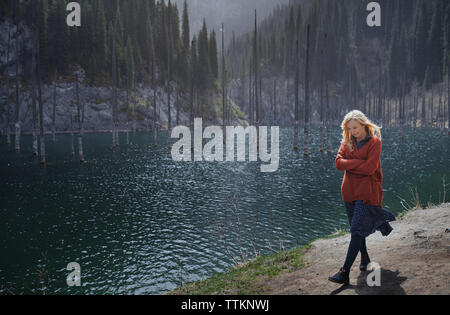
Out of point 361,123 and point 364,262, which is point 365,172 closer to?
point 361,123

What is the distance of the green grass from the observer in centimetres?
652

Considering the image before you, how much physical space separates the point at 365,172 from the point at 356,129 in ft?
2.72

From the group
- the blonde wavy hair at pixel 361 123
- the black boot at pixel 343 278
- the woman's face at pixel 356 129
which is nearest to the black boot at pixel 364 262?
the black boot at pixel 343 278

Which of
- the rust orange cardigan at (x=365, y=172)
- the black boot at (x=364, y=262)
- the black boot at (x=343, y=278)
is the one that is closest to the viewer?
the rust orange cardigan at (x=365, y=172)

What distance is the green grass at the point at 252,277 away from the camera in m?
6.52

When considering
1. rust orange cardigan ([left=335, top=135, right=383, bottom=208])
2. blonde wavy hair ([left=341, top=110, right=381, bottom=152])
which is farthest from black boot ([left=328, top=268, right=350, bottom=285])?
blonde wavy hair ([left=341, top=110, right=381, bottom=152])

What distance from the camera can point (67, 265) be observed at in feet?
33.8

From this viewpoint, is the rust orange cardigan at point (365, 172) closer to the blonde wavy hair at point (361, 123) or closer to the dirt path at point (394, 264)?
the blonde wavy hair at point (361, 123)

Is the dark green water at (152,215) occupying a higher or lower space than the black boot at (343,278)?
lower

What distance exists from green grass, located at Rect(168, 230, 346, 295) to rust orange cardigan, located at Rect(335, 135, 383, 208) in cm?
288

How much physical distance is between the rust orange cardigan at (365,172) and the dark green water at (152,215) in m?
5.97

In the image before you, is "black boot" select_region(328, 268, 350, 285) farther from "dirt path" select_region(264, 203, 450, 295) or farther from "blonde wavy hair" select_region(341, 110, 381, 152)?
"blonde wavy hair" select_region(341, 110, 381, 152)
